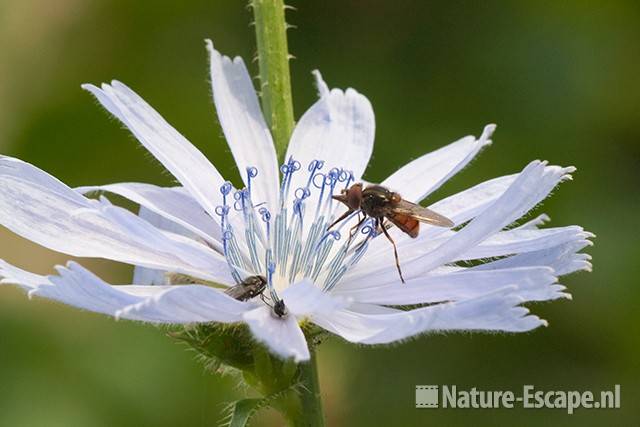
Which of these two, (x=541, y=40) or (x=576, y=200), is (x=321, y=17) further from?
(x=576, y=200)

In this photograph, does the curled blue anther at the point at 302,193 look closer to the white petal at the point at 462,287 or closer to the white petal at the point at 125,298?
the white petal at the point at 462,287

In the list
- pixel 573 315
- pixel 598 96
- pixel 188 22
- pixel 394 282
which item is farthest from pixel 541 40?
pixel 394 282

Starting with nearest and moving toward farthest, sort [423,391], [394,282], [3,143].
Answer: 1. [394,282]
2. [423,391]
3. [3,143]

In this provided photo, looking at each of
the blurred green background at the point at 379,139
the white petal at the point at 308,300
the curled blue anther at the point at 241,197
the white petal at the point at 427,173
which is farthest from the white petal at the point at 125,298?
the blurred green background at the point at 379,139

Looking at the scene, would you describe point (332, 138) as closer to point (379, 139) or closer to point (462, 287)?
point (462, 287)

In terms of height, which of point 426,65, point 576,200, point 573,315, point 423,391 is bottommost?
point 423,391

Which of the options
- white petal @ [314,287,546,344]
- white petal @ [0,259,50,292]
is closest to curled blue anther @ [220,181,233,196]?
white petal @ [0,259,50,292]

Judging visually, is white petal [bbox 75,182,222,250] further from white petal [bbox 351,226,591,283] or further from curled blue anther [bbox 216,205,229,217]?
white petal [bbox 351,226,591,283]
